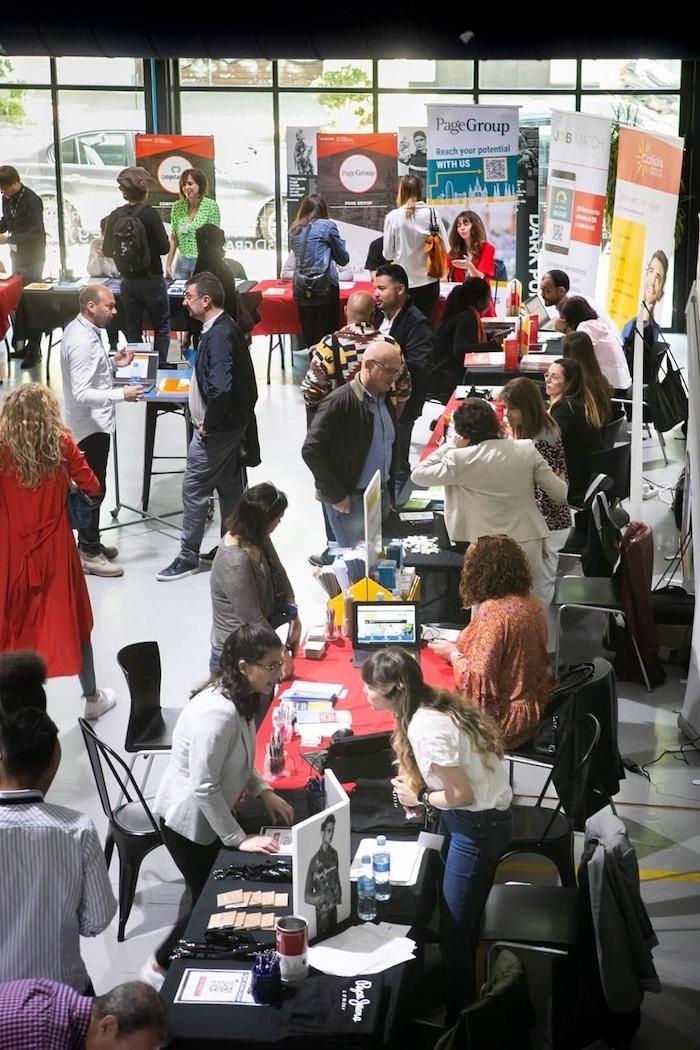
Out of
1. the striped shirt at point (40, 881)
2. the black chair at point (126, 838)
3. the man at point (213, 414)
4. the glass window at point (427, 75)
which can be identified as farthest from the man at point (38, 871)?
the glass window at point (427, 75)

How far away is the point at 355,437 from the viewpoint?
273 inches

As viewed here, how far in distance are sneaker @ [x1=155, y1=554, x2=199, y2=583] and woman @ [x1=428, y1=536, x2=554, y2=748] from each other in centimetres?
343

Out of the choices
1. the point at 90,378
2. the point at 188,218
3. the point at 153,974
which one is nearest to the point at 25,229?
the point at 188,218

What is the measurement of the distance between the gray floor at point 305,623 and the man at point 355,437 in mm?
778

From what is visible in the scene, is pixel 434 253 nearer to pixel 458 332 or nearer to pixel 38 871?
pixel 458 332

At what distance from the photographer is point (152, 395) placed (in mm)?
8680

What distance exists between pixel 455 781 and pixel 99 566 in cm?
483

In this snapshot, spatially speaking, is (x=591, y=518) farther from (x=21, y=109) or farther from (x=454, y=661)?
(x=21, y=109)

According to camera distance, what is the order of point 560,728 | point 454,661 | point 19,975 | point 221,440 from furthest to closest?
point 221,440
point 454,661
point 560,728
point 19,975

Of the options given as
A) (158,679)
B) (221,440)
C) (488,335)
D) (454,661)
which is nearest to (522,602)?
(454,661)

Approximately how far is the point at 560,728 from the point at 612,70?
12432 mm

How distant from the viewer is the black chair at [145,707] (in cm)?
527

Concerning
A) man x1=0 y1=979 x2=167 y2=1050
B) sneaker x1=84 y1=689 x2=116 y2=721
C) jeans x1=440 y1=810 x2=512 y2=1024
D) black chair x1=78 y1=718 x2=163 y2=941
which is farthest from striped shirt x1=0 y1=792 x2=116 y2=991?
sneaker x1=84 y1=689 x2=116 y2=721

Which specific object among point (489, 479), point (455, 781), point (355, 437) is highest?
point (355, 437)
